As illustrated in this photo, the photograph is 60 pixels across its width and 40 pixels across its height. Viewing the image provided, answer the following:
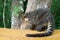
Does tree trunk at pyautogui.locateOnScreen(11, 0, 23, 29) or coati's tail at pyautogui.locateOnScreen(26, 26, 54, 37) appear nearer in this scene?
coati's tail at pyautogui.locateOnScreen(26, 26, 54, 37)

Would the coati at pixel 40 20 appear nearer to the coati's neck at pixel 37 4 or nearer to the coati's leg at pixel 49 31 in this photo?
the coati's leg at pixel 49 31

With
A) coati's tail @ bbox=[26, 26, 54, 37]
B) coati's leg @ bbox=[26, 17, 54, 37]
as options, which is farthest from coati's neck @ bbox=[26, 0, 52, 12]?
coati's tail @ bbox=[26, 26, 54, 37]

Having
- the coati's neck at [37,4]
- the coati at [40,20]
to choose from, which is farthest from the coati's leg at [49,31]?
the coati's neck at [37,4]

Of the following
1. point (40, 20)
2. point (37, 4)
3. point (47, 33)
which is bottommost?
point (47, 33)

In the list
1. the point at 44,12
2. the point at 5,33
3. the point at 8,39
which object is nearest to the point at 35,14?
the point at 44,12

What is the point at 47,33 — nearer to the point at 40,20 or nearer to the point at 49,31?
the point at 49,31

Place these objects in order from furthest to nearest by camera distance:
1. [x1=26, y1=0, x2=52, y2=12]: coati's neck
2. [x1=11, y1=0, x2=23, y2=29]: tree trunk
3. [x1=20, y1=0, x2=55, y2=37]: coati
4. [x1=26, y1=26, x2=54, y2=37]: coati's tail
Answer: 1. [x1=11, y1=0, x2=23, y2=29]: tree trunk
2. [x1=26, y1=0, x2=52, y2=12]: coati's neck
3. [x1=20, y1=0, x2=55, y2=37]: coati
4. [x1=26, y1=26, x2=54, y2=37]: coati's tail

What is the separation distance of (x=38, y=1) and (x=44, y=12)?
794 mm

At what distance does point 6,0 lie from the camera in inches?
259

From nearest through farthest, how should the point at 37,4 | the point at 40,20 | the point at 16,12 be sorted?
the point at 40,20 < the point at 37,4 < the point at 16,12

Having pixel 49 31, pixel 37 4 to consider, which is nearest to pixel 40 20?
pixel 49 31

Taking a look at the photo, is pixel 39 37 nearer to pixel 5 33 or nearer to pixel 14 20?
pixel 5 33

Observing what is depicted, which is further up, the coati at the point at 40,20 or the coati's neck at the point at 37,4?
Answer: the coati's neck at the point at 37,4

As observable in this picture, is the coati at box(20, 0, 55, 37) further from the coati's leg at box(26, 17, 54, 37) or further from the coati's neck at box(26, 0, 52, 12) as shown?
the coati's neck at box(26, 0, 52, 12)
